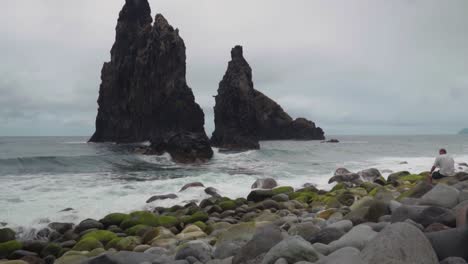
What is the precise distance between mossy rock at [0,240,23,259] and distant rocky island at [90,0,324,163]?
27057 millimetres

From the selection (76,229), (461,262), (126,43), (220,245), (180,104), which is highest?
(126,43)

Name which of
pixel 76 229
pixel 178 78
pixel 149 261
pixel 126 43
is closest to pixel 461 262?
pixel 149 261

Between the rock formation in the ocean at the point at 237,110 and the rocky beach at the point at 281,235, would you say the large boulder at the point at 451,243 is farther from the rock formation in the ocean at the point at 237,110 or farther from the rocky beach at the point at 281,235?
the rock formation in the ocean at the point at 237,110

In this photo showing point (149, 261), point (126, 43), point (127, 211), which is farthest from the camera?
point (126, 43)

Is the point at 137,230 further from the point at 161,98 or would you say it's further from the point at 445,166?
the point at 161,98

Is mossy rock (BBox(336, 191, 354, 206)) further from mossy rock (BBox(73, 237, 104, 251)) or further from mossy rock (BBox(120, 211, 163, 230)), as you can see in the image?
mossy rock (BBox(73, 237, 104, 251))

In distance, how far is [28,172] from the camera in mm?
24203

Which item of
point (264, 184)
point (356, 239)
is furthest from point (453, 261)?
point (264, 184)

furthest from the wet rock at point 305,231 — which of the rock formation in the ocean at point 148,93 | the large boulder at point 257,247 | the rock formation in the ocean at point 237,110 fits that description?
the rock formation in the ocean at point 237,110

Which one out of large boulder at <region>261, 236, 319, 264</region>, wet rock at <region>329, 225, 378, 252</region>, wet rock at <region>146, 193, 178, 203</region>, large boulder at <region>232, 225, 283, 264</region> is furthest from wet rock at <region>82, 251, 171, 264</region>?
wet rock at <region>146, 193, 178, 203</region>

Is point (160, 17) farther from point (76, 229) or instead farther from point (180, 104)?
point (76, 229)

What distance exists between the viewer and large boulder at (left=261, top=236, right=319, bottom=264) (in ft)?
14.1

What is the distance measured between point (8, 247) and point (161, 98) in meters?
48.2

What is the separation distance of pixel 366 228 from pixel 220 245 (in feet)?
6.92
